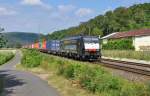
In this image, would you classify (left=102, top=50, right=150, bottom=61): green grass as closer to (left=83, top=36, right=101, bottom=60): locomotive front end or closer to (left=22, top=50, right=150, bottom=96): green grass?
(left=83, top=36, right=101, bottom=60): locomotive front end

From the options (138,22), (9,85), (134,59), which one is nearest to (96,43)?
(134,59)

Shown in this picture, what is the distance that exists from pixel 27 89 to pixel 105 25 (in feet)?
371

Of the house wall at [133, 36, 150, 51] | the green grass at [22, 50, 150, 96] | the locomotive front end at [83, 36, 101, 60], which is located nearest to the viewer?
the green grass at [22, 50, 150, 96]

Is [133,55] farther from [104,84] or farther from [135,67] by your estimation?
[104,84]

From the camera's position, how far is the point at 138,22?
12162cm

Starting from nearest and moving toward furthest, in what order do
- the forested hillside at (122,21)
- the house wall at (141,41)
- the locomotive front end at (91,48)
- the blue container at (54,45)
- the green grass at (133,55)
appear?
1. the locomotive front end at (91,48)
2. the green grass at (133,55)
3. the blue container at (54,45)
4. the house wall at (141,41)
5. the forested hillside at (122,21)

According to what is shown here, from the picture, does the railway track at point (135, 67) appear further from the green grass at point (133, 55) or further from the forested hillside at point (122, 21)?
the forested hillside at point (122, 21)

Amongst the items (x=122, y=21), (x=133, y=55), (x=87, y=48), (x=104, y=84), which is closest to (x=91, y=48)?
(x=87, y=48)

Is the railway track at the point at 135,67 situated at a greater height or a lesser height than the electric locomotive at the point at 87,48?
lesser

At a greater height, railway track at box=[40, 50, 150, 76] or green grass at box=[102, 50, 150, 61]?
green grass at box=[102, 50, 150, 61]

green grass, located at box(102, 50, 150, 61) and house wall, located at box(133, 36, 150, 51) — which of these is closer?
green grass, located at box(102, 50, 150, 61)

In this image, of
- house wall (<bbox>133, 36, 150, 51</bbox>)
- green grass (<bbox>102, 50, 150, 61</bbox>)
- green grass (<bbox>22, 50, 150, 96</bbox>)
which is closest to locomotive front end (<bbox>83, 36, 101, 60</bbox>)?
green grass (<bbox>102, 50, 150, 61</bbox>)

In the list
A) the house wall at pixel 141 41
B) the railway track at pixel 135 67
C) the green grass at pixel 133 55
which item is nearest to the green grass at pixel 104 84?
the railway track at pixel 135 67

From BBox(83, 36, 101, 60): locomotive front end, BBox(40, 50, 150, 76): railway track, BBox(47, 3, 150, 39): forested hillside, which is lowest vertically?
BBox(40, 50, 150, 76): railway track
